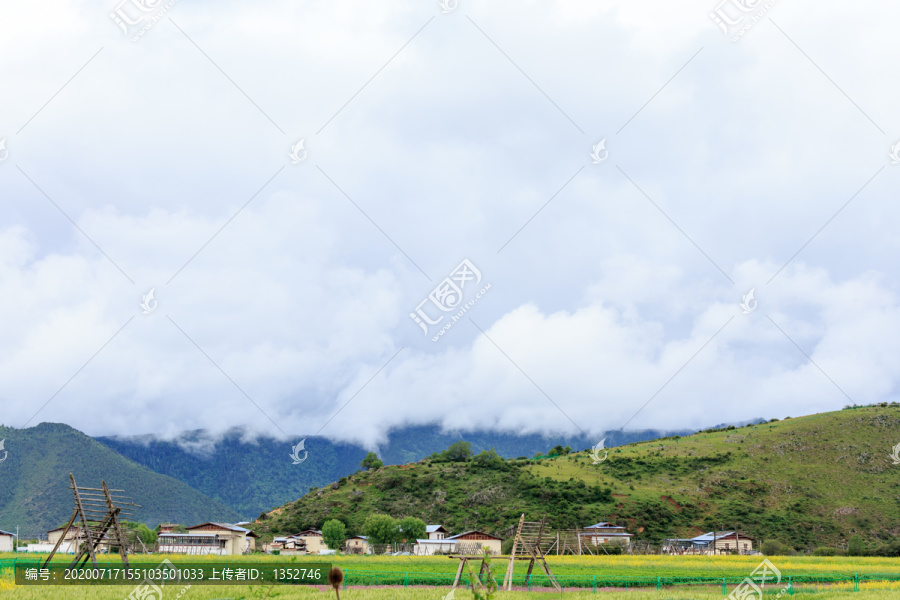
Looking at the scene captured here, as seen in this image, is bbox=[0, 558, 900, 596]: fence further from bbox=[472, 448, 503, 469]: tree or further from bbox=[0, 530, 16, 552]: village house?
bbox=[472, 448, 503, 469]: tree

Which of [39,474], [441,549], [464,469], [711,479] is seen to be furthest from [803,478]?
[39,474]

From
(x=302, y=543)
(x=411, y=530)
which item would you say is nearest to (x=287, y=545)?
(x=302, y=543)

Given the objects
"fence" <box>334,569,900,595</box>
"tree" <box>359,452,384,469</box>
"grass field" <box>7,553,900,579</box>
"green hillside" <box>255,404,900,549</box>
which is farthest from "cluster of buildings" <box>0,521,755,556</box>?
"tree" <box>359,452,384,469</box>

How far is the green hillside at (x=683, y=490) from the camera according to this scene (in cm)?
10612

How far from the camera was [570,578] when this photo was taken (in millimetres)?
43188

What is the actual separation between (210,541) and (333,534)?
1539 centimetres

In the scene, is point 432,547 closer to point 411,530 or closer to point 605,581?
point 411,530

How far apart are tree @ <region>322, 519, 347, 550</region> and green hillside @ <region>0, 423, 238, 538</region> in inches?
3225

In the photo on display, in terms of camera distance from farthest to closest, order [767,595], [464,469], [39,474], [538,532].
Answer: [39,474], [464,469], [538,532], [767,595]

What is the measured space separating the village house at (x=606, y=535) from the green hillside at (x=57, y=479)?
368 ft

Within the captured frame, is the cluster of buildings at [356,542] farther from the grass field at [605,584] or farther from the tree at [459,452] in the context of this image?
the tree at [459,452]

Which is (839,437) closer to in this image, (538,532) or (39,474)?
(538,532)

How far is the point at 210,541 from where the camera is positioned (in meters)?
95.2

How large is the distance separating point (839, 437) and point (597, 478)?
1737 inches
